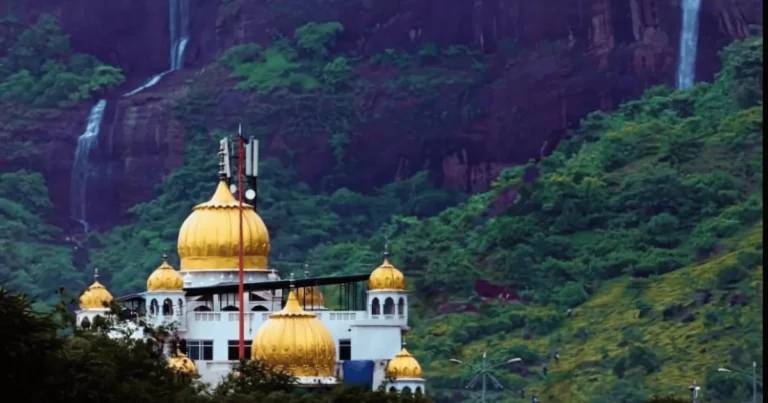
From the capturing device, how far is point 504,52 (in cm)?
17950

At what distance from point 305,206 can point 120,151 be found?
11.1 meters

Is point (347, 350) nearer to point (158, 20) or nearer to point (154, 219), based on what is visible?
point (154, 219)

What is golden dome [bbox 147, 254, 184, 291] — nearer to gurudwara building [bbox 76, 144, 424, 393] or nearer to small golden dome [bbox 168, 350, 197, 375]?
gurudwara building [bbox 76, 144, 424, 393]

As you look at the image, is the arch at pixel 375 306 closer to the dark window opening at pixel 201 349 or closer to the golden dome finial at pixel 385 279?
the golden dome finial at pixel 385 279

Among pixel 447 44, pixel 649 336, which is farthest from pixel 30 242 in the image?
pixel 649 336

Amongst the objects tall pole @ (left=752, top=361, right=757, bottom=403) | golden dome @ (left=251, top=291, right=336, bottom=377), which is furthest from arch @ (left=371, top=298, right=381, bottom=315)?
tall pole @ (left=752, top=361, right=757, bottom=403)

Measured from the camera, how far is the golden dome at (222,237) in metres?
89.4

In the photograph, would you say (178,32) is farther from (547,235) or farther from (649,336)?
(649,336)

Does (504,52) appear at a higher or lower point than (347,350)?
higher

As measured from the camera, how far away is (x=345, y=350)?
292ft

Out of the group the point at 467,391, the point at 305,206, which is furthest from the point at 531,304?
the point at 305,206

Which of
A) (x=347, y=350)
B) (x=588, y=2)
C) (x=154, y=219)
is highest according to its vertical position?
(x=588, y=2)

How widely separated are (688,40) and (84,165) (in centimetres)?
3004

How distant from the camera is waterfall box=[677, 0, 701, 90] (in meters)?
172
